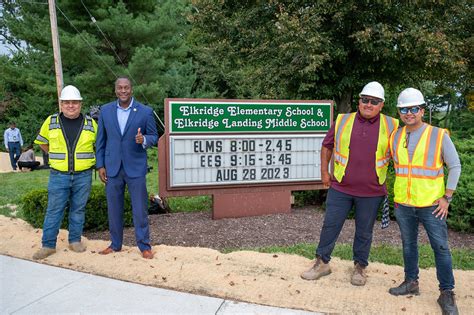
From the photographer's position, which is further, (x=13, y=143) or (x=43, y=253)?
(x=13, y=143)

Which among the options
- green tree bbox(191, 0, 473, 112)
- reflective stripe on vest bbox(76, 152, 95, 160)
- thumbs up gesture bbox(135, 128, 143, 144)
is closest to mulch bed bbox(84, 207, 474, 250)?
reflective stripe on vest bbox(76, 152, 95, 160)

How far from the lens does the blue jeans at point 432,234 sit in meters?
3.83

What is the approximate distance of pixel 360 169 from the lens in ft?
14.0

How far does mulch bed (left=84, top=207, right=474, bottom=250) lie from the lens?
6.19 meters

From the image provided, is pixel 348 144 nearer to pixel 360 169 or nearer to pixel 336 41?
pixel 360 169

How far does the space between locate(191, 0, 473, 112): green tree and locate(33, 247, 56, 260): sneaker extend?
6.06 metres

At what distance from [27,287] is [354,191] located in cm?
320

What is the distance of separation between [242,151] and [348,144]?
3.25 metres

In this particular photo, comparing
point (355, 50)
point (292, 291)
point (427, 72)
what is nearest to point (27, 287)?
point (292, 291)

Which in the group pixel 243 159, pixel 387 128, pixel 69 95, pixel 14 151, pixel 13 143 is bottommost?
pixel 14 151

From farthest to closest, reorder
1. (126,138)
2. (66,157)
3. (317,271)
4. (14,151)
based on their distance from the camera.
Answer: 1. (14,151)
2. (66,157)
3. (126,138)
4. (317,271)

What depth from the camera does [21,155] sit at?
1744 cm

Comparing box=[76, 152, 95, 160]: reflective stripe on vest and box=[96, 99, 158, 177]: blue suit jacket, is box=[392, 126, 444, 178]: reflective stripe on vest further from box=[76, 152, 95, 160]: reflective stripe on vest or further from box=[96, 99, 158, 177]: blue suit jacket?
box=[76, 152, 95, 160]: reflective stripe on vest

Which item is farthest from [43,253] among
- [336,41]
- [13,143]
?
[13,143]
